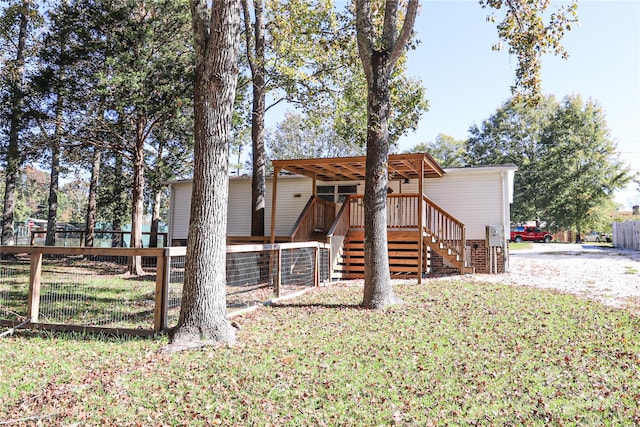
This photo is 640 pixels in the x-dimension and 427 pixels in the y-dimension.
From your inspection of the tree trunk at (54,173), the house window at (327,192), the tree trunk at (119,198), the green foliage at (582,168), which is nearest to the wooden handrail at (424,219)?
the house window at (327,192)

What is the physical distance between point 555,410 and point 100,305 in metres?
6.48

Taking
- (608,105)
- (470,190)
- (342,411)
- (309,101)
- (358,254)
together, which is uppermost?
(608,105)

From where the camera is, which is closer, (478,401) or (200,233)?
(478,401)

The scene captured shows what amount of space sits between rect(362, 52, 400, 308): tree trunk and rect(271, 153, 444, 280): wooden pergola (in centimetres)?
251

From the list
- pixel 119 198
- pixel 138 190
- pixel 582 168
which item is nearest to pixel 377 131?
pixel 138 190

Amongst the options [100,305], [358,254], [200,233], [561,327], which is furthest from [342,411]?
[358,254]

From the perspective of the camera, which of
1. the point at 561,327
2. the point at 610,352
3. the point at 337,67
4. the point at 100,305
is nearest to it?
the point at 610,352

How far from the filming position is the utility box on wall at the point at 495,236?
1180 centimetres

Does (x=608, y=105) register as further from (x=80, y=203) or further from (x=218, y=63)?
(x=80, y=203)

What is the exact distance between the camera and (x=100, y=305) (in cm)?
683

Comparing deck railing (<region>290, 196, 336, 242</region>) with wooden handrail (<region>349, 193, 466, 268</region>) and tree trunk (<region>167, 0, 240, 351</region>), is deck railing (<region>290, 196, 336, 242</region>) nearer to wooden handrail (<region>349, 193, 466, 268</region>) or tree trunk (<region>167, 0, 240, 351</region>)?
wooden handrail (<region>349, 193, 466, 268</region>)

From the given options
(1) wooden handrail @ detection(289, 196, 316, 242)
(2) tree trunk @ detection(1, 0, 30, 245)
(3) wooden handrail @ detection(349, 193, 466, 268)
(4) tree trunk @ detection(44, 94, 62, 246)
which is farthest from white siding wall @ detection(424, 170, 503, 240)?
(2) tree trunk @ detection(1, 0, 30, 245)

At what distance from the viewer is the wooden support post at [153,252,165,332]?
502 centimetres

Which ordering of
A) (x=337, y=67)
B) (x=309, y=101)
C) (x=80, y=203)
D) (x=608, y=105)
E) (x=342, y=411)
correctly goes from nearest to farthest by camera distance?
(x=342, y=411), (x=337, y=67), (x=309, y=101), (x=608, y=105), (x=80, y=203)
